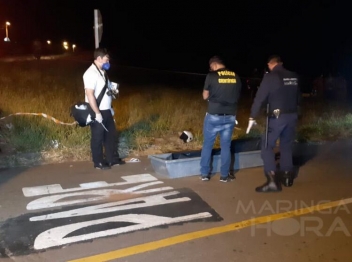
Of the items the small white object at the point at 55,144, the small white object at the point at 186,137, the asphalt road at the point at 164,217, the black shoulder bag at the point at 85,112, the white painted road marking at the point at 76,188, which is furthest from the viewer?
the small white object at the point at 186,137

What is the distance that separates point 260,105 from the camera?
5.73 meters

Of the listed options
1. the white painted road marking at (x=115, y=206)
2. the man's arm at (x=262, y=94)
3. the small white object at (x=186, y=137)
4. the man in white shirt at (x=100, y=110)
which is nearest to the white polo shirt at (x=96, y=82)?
the man in white shirt at (x=100, y=110)

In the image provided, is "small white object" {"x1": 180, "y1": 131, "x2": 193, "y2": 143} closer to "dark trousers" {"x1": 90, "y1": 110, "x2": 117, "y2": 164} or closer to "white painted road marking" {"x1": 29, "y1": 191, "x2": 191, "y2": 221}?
"dark trousers" {"x1": 90, "y1": 110, "x2": 117, "y2": 164}

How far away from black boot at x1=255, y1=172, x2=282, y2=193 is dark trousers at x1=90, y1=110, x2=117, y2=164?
7.76 feet

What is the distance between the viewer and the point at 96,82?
250 inches

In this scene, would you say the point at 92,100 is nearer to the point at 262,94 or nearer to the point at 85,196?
the point at 85,196

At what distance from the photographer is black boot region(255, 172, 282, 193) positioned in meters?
5.74

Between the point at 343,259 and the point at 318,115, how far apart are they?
29.5 ft

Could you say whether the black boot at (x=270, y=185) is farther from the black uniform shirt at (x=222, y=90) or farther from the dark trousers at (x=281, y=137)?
the black uniform shirt at (x=222, y=90)

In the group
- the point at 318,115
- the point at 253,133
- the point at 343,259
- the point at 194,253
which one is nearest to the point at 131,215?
the point at 194,253

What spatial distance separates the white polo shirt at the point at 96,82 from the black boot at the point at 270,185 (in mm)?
2561

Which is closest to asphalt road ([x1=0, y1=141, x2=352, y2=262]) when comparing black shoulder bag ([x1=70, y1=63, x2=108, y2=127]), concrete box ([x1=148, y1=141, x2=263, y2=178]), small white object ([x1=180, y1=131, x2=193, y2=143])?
concrete box ([x1=148, y1=141, x2=263, y2=178])

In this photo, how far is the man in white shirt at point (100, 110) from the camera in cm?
630

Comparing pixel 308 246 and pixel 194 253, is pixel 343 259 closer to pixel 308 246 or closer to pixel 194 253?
pixel 308 246
